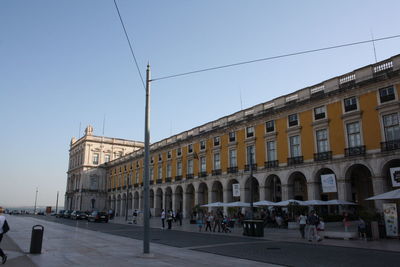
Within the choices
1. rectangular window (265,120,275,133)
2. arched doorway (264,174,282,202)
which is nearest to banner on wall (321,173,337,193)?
rectangular window (265,120,275,133)

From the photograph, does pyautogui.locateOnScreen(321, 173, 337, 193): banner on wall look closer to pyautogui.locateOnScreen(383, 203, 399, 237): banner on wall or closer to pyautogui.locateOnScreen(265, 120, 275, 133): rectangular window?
pyautogui.locateOnScreen(265, 120, 275, 133): rectangular window

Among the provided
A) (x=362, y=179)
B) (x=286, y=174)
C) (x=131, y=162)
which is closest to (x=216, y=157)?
(x=286, y=174)

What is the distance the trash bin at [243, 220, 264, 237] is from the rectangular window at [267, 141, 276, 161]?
13.1 m

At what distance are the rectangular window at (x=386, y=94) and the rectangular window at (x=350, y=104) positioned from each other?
2.11 meters

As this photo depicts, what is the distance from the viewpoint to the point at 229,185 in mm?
38969

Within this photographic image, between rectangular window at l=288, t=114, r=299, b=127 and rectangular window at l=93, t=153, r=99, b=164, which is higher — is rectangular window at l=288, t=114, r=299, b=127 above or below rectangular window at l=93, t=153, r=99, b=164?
below

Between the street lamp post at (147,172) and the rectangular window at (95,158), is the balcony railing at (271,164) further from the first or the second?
the rectangular window at (95,158)

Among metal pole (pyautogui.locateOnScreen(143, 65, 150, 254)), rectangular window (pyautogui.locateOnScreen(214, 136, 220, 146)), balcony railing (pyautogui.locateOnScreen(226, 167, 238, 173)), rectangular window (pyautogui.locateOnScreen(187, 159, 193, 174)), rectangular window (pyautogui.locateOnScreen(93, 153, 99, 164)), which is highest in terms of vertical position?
rectangular window (pyautogui.locateOnScreen(93, 153, 99, 164))

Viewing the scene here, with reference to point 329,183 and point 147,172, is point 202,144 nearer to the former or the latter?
point 329,183

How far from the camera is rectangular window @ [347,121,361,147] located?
26.9m

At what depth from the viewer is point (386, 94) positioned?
25.1 meters

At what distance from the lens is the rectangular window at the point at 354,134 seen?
26.9m

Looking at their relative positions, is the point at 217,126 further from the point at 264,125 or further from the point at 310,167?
the point at 310,167

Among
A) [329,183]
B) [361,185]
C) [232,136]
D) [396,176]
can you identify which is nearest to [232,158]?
[232,136]
